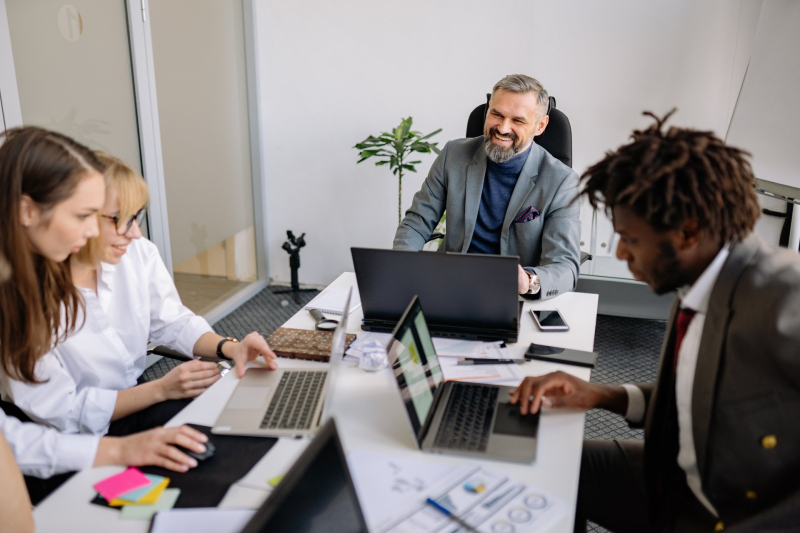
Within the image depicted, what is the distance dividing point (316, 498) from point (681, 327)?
0.86m

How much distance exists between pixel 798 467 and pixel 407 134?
262cm

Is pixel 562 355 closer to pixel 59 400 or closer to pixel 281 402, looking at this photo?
pixel 281 402

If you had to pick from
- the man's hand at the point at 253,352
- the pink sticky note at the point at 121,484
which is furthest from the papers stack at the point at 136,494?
the man's hand at the point at 253,352

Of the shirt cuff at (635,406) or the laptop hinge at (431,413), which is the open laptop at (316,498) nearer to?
the laptop hinge at (431,413)

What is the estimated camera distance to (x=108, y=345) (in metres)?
1.53

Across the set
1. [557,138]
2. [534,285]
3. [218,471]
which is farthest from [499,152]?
[218,471]

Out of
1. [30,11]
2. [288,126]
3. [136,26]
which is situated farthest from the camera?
[288,126]

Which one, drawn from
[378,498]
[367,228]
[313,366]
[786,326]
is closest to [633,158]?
[786,326]

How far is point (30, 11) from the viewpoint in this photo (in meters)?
2.21

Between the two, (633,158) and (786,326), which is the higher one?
(633,158)

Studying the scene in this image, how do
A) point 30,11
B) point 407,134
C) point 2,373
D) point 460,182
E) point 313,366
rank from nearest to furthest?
point 2,373, point 313,366, point 30,11, point 460,182, point 407,134

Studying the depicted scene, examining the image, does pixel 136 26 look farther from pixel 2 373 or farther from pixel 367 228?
pixel 2 373

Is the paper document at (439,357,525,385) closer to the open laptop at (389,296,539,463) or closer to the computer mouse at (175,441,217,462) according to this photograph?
the open laptop at (389,296,539,463)

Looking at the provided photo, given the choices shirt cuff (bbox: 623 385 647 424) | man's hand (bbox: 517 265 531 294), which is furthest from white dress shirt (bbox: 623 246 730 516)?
man's hand (bbox: 517 265 531 294)
